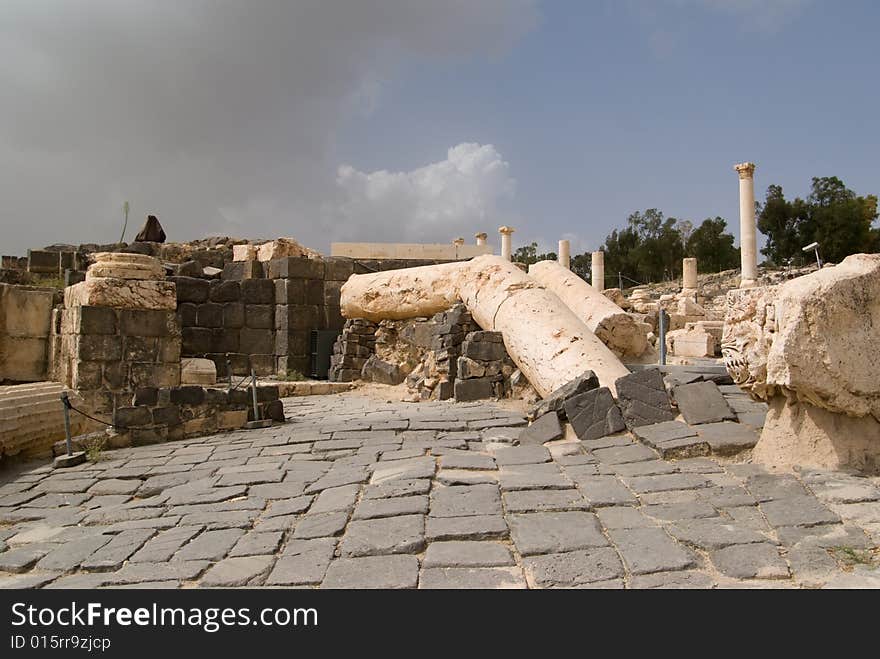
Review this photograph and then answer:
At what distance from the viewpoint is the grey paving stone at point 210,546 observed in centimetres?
332

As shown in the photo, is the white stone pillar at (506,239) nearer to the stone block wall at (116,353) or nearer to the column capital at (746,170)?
the column capital at (746,170)

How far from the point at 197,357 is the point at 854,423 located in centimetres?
1110

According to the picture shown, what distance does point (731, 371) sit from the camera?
460cm

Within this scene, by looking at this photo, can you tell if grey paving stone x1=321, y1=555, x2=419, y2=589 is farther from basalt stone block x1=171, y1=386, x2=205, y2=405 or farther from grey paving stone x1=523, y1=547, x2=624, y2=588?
basalt stone block x1=171, y1=386, x2=205, y2=405

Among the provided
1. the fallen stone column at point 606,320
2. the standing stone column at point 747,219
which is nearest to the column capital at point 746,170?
the standing stone column at point 747,219

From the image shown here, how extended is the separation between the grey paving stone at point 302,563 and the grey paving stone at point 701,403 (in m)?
3.25

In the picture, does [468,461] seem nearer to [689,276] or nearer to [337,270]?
[337,270]

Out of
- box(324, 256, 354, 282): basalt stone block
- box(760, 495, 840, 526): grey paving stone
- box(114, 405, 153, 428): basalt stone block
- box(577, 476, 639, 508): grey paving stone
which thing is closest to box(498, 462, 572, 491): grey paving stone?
box(577, 476, 639, 508): grey paving stone

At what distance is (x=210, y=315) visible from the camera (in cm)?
1245

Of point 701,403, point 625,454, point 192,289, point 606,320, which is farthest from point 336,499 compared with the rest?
point 192,289

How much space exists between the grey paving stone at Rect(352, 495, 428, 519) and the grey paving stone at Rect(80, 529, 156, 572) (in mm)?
1263
